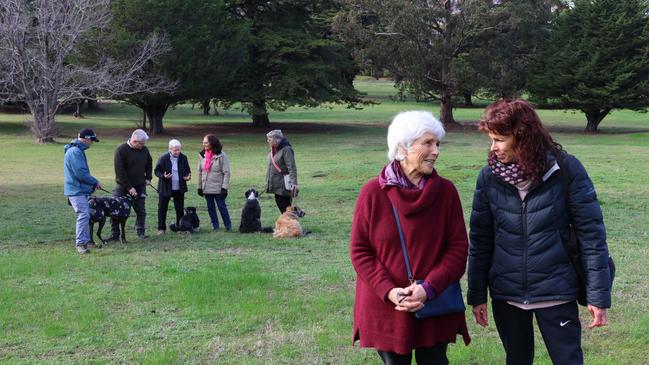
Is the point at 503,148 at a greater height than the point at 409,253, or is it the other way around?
the point at 503,148

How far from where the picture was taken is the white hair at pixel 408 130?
13.1 feet

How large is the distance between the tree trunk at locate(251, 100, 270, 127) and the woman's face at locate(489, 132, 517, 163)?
41436 mm

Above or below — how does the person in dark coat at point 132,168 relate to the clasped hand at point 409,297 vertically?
below

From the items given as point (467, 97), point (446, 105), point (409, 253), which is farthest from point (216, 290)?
point (467, 97)

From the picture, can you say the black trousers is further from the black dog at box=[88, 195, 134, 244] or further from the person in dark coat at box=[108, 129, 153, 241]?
the person in dark coat at box=[108, 129, 153, 241]

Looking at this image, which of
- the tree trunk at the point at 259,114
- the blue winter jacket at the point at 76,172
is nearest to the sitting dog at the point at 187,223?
the blue winter jacket at the point at 76,172

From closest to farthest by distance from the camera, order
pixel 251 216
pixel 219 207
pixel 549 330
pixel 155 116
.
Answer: pixel 549 330 < pixel 251 216 < pixel 219 207 < pixel 155 116

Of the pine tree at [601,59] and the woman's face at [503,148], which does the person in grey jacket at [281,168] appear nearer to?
the woman's face at [503,148]

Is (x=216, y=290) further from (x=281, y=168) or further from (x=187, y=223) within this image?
(x=187, y=223)

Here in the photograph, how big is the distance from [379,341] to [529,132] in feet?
4.57

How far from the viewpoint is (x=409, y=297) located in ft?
12.6

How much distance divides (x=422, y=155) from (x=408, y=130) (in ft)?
0.50

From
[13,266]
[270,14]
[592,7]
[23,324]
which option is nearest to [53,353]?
[23,324]

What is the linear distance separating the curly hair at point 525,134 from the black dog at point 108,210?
8.85m
